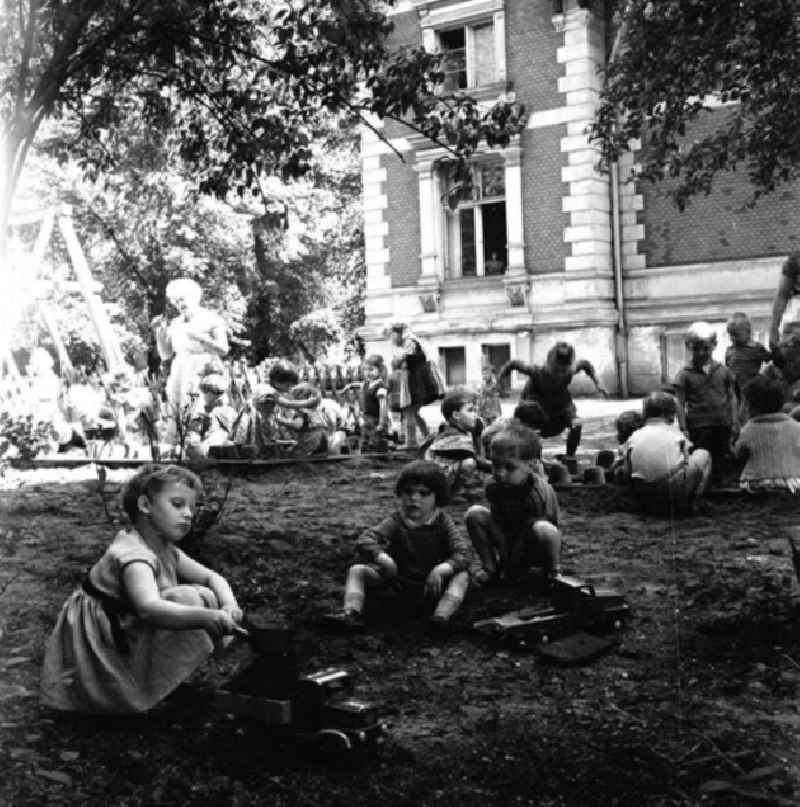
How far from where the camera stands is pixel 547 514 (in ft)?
18.0

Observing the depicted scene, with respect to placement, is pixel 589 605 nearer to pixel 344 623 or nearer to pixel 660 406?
pixel 344 623

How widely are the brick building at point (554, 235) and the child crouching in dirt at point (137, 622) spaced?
17.8m

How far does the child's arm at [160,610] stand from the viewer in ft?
11.3

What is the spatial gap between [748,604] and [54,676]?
294cm

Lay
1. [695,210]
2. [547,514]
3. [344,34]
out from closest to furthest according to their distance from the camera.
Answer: [547,514]
[344,34]
[695,210]

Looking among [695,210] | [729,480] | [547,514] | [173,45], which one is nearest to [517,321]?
[695,210]

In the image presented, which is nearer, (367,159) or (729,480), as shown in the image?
(729,480)

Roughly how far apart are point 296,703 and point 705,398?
20.6 ft

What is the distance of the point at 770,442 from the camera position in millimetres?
7738

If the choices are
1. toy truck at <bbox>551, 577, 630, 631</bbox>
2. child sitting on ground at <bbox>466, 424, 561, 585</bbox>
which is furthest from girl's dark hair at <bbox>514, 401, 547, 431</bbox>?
toy truck at <bbox>551, 577, 630, 631</bbox>

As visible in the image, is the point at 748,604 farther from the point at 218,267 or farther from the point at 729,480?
the point at 218,267

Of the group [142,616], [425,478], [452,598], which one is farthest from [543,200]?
[142,616]

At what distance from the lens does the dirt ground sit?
3.10 m

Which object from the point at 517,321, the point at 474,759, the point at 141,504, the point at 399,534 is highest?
the point at 517,321
